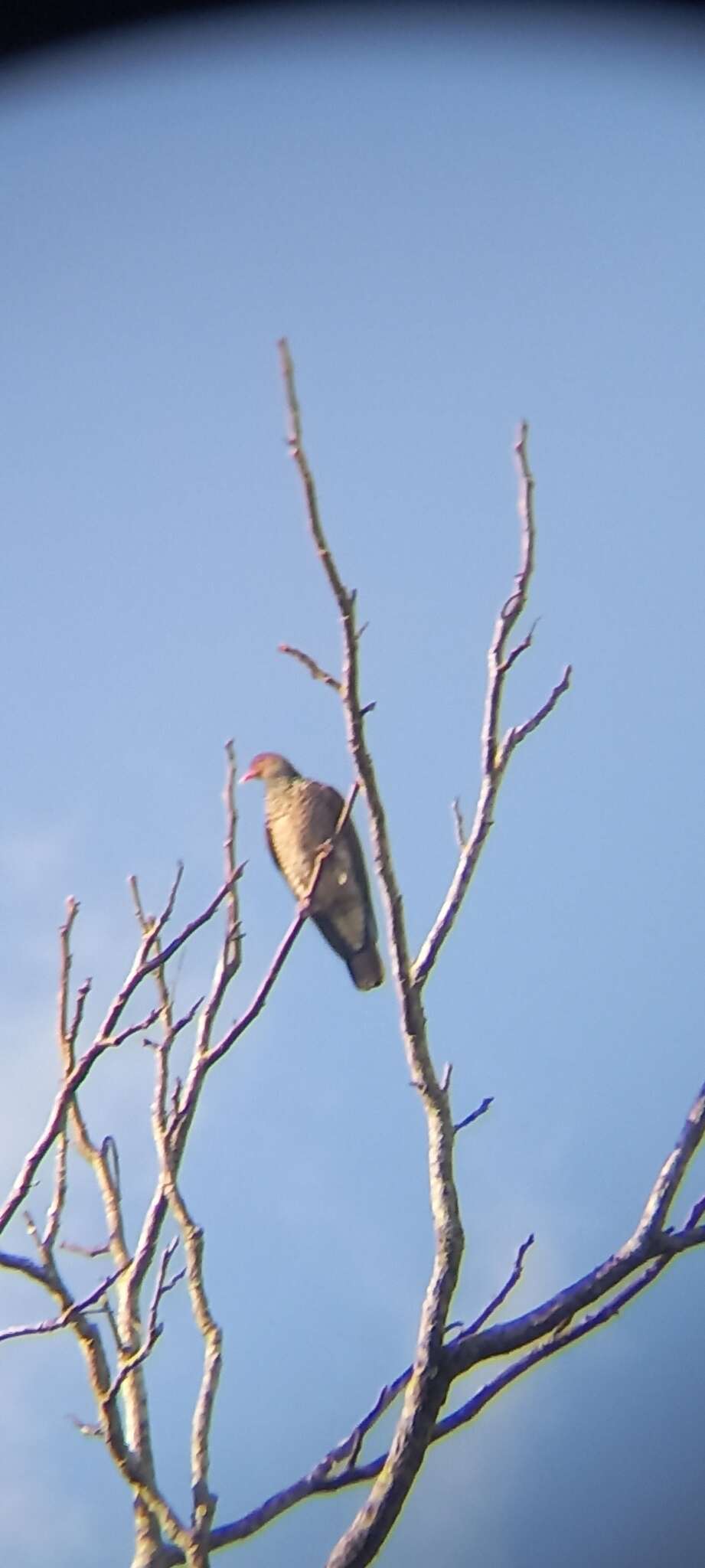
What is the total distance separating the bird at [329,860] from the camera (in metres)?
4.55

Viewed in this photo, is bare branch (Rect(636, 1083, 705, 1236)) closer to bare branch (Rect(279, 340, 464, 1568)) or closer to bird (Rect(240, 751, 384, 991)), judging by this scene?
bare branch (Rect(279, 340, 464, 1568))

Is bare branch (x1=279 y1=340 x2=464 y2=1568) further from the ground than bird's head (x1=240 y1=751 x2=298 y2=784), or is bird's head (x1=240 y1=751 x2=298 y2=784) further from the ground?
bird's head (x1=240 y1=751 x2=298 y2=784)

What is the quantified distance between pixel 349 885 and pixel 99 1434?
263 cm

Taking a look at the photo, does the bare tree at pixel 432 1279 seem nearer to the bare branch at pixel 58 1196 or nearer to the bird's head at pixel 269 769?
the bare branch at pixel 58 1196

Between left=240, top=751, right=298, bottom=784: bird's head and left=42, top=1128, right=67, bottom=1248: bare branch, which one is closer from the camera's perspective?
left=42, top=1128, right=67, bottom=1248: bare branch

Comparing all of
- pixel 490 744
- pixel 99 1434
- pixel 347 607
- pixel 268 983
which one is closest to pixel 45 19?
pixel 347 607

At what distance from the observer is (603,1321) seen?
1.98 meters

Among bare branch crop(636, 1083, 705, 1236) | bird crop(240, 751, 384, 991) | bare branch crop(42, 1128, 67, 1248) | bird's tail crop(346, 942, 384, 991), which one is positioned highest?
bird crop(240, 751, 384, 991)

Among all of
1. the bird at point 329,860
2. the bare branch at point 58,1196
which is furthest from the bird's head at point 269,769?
the bare branch at point 58,1196

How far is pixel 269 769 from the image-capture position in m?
5.23

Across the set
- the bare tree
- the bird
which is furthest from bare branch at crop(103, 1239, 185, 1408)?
the bird

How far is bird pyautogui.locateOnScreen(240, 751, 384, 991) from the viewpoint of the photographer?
179 inches

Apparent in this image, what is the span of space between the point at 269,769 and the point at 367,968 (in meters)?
1.03

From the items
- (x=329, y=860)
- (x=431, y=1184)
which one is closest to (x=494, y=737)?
(x=431, y=1184)
